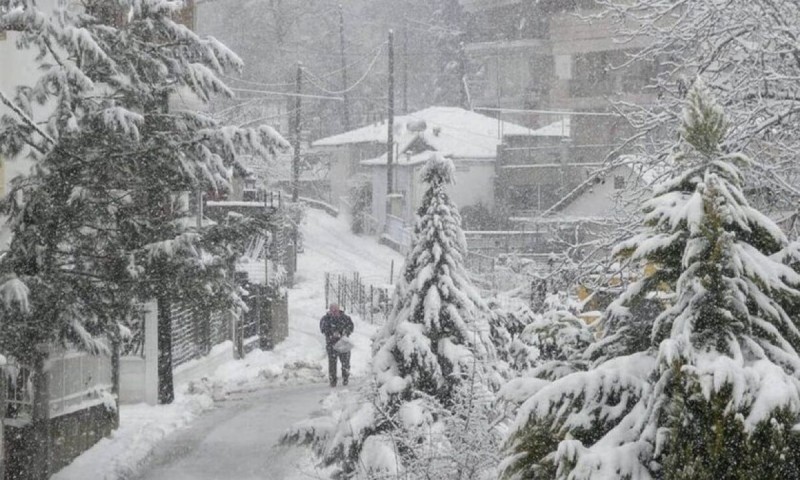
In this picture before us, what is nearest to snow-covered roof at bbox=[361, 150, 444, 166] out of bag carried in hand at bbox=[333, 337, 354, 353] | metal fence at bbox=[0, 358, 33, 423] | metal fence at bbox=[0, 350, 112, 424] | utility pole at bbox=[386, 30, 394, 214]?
utility pole at bbox=[386, 30, 394, 214]

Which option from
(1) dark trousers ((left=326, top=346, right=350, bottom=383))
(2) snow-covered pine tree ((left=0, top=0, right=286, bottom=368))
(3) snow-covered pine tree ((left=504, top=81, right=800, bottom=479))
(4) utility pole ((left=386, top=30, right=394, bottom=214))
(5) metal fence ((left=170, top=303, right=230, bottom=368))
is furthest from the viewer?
(4) utility pole ((left=386, top=30, right=394, bottom=214))

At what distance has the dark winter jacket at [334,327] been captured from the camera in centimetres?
1955

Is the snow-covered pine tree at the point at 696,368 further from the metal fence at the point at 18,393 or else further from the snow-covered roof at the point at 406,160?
the snow-covered roof at the point at 406,160

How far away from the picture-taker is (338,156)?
50.7 metres

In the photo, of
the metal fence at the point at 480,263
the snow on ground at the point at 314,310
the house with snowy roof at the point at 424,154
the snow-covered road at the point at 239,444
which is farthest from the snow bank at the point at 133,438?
the house with snowy roof at the point at 424,154

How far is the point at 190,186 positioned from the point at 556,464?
9043 mm

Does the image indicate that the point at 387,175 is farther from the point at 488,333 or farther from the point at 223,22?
the point at 488,333

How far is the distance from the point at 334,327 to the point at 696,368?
16.5 meters

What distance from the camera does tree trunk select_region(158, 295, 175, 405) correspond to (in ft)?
55.9

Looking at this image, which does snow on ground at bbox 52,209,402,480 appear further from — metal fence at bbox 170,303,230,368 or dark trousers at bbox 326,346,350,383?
metal fence at bbox 170,303,230,368

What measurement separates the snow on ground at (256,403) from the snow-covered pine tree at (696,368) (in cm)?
472

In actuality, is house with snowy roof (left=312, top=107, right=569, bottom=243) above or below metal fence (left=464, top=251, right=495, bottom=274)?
above

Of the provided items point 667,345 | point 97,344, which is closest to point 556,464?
point 667,345

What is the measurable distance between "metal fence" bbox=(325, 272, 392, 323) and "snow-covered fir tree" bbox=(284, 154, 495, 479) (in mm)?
16702
